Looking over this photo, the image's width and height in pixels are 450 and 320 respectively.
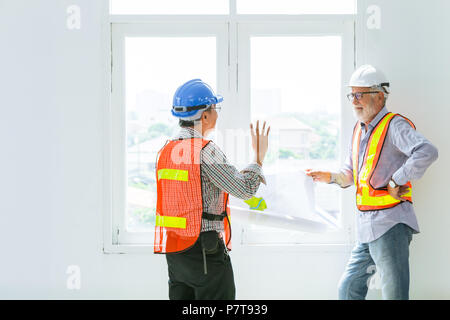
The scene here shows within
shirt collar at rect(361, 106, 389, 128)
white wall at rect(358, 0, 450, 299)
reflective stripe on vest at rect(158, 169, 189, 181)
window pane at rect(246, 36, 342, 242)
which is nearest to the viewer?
reflective stripe on vest at rect(158, 169, 189, 181)

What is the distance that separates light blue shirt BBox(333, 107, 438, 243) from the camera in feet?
7.65

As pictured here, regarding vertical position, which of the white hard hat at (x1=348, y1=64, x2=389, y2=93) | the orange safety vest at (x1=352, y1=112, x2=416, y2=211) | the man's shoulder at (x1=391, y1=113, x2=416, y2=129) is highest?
the white hard hat at (x1=348, y1=64, x2=389, y2=93)

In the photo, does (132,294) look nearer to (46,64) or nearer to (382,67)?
(46,64)

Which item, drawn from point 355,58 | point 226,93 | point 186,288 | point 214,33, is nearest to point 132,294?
point 186,288

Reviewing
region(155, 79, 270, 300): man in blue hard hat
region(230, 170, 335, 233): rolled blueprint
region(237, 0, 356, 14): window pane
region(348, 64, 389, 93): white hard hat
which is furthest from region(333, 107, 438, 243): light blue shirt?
region(237, 0, 356, 14): window pane

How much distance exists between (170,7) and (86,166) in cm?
113

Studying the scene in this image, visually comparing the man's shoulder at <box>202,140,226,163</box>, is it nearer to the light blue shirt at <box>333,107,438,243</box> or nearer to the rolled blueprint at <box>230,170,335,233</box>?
the rolled blueprint at <box>230,170,335,233</box>

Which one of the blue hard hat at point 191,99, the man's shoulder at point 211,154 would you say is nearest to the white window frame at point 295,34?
Result: the blue hard hat at point 191,99

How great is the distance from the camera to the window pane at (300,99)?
314 cm

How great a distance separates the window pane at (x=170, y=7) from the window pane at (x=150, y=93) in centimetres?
17

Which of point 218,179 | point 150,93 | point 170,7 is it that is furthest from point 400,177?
point 170,7

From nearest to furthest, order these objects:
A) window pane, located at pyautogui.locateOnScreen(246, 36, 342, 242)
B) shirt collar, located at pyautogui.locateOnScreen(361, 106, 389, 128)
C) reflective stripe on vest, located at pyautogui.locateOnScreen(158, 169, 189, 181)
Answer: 1. reflective stripe on vest, located at pyautogui.locateOnScreen(158, 169, 189, 181)
2. shirt collar, located at pyautogui.locateOnScreen(361, 106, 389, 128)
3. window pane, located at pyautogui.locateOnScreen(246, 36, 342, 242)

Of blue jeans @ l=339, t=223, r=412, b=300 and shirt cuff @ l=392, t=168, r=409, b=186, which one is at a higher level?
shirt cuff @ l=392, t=168, r=409, b=186

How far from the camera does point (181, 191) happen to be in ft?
6.51
